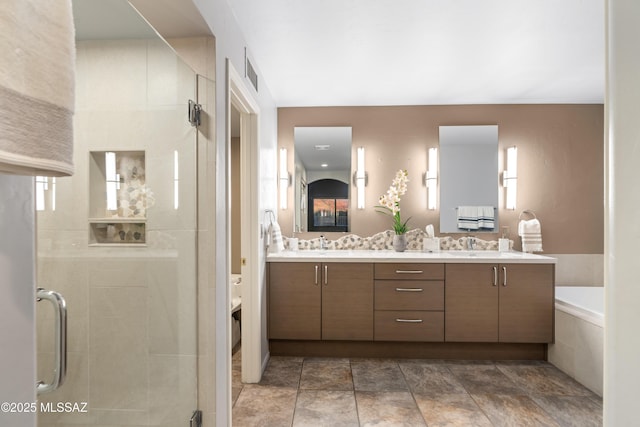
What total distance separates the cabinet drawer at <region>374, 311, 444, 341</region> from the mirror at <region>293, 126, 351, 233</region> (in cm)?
105

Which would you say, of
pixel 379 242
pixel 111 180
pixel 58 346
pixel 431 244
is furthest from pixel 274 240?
pixel 58 346

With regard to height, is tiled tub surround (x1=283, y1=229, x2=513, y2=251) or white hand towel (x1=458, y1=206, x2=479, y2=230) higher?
white hand towel (x1=458, y1=206, x2=479, y2=230)

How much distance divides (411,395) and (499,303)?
118 centimetres

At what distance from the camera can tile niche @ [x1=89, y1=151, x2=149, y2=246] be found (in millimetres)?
1282

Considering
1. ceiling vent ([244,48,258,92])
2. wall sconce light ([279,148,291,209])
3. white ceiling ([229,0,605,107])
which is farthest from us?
wall sconce light ([279,148,291,209])

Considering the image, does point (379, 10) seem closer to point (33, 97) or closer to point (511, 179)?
point (33, 97)

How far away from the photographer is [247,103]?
2561mm

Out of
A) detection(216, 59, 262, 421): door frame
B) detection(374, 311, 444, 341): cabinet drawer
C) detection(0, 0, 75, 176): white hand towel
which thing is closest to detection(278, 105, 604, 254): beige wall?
detection(374, 311, 444, 341): cabinet drawer

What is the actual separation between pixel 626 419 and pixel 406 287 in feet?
8.45

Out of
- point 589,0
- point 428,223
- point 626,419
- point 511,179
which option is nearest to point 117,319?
point 626,419

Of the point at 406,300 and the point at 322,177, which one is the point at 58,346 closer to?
the point at 406,300

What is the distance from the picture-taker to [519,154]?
12.5ft

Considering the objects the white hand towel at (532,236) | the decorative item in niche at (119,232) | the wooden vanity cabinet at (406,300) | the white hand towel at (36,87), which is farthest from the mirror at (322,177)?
the white hand towel at (36,87)

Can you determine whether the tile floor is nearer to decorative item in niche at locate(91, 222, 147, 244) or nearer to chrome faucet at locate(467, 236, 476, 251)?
chrome faucet at locate(467, 236, 476, 251)
